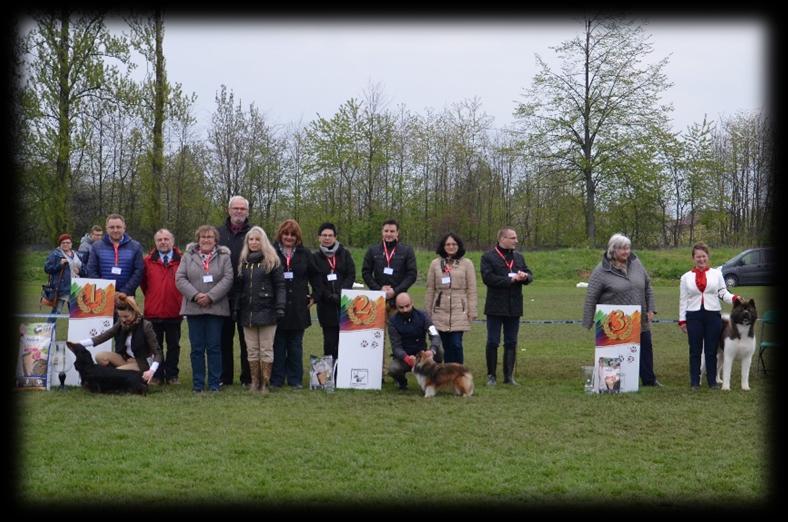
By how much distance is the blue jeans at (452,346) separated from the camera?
28.4 ft

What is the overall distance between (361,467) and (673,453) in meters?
2.49

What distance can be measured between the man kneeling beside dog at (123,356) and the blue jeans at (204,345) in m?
0.45

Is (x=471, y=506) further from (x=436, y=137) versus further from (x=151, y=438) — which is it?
(x=436, y=137)

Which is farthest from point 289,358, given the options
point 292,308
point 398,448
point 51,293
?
point 51,293

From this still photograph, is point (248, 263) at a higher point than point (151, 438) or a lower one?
higher

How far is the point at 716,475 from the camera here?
5.17 metres

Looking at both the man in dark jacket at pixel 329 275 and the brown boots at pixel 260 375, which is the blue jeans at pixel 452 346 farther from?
the brown boots at pixel 260 375

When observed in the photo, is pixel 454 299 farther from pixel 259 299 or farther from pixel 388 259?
pixel 259 299

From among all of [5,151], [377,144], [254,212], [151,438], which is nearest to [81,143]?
[254,212]

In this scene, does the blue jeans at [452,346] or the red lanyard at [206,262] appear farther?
the blue jeans at [452,346]

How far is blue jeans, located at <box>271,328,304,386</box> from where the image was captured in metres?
8.40

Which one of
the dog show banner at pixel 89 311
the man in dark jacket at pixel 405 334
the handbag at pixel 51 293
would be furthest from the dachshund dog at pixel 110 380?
the handbag at pixel 51 293

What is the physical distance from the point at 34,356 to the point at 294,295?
2.96 meters

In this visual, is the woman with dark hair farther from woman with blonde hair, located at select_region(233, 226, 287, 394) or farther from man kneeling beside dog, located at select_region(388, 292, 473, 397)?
man kneeling beside dog, located at select_region(388, 292, 473, 397)
